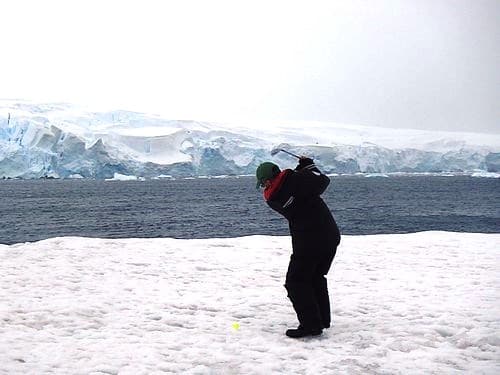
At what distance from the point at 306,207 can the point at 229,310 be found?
2.05m

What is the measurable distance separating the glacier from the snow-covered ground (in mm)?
99457

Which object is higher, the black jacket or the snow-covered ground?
the black jacket

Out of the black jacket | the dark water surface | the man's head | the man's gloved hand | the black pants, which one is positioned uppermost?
the man's gloved hand

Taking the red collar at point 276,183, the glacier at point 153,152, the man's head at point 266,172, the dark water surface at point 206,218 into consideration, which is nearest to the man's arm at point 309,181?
the red collar at point 276,183

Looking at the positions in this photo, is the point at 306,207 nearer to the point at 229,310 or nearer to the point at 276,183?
the point at 276,183

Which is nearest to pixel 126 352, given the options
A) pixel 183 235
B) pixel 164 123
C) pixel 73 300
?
pixel 73 300

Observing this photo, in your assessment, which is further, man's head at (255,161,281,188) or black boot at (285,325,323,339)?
black boot at (285,325,323,339)

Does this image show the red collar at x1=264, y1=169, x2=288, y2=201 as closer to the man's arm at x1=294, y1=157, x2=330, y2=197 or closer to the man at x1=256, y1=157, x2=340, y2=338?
the man at x1=256, y1=157, x2=340, y2=338

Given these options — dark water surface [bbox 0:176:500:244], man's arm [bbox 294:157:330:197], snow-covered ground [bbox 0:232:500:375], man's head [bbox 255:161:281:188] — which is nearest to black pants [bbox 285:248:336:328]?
snow-covered ground [bbox 0:232:500:375]

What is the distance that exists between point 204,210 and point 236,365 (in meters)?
55.1

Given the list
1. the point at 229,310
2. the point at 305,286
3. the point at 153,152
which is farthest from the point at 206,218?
the point at 153,152

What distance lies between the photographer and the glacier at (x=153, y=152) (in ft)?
349

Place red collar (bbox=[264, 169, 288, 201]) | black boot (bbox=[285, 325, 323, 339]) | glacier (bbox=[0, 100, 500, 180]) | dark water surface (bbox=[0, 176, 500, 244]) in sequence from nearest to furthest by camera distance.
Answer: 1. red collar (bbox=[264, 169, 288, 201])
2. black boot (bbox=[285, 325, 323, 339])
3. dark water surface (bbox=[0, 176, 500, 244])
4. glacier (bbox=[0, 100, 500, 180])

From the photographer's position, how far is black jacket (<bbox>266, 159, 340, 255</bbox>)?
18.4 feet
